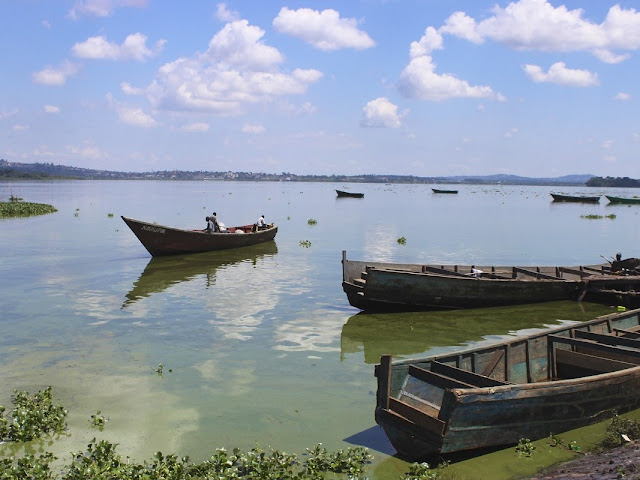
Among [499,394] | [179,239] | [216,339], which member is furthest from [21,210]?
[499,394]

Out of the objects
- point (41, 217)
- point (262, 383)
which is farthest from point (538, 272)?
point (41, 217)

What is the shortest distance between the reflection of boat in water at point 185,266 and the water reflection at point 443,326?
824 cm

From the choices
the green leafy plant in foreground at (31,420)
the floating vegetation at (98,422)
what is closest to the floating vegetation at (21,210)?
the green leafy plant in foreground at (31,420)

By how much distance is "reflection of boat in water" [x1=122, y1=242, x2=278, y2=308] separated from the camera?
22109 millimetres

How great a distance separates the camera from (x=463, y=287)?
18.0 meters

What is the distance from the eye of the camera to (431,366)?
30.7 ft

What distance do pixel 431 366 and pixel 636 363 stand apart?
400 cm

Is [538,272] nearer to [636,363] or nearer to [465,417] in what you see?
[636,363]

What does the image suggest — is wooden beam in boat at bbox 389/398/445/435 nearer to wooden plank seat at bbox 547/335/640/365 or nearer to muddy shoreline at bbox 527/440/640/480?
muddy shoreline at bbox 527/440/640/480

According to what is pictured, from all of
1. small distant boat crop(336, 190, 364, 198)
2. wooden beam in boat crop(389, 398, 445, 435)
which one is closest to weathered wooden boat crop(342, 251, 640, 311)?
wooden beam in boat crop(389, 398, 445, 435)

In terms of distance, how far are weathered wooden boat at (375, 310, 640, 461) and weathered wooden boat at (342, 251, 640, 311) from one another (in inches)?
265

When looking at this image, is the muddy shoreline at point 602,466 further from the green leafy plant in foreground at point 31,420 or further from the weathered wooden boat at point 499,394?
the green leafy plant in foreground at point 31,420

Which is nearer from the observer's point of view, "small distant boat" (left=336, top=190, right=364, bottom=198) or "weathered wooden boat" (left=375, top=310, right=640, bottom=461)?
"weathered wooden boat" (left=375, top=310, right=640, bottom=461)

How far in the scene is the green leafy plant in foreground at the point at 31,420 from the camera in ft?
30.2
